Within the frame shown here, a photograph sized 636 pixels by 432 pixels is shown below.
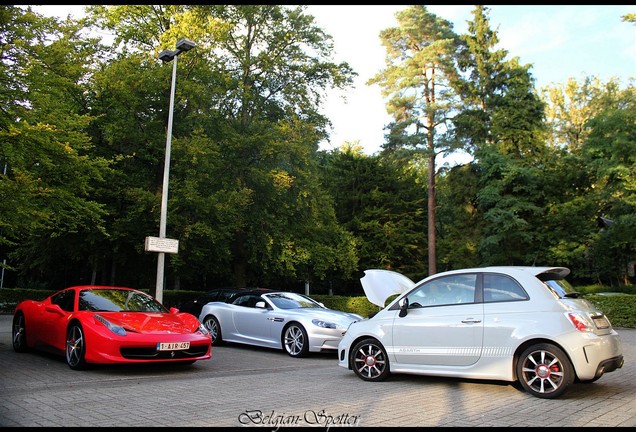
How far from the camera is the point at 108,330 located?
7.94 m

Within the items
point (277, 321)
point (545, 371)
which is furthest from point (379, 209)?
point (545, 371)

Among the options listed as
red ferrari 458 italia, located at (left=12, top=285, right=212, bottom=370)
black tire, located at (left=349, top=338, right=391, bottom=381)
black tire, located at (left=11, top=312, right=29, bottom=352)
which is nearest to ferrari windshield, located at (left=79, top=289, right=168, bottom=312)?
red ferrari 458 italia, located at (left=12, top=285, right=212, bottom=370)

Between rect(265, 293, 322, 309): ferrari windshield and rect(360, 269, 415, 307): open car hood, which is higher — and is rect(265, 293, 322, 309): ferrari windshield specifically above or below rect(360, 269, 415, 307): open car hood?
below

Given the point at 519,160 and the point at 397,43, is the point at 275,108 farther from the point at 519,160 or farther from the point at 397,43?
the point at 519,160

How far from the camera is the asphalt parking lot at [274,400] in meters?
5.16

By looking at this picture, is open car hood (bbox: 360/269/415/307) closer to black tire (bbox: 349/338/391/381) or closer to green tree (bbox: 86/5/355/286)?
black tire (bbox: 349/338/391/381)

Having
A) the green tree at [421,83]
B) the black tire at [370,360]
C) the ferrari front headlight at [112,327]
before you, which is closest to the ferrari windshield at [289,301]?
the black tire at [370,360]

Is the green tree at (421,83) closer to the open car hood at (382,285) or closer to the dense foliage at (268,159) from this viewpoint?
the dense foliage at (268,159)

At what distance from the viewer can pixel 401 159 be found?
3300 cm

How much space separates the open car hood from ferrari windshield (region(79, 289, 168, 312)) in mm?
4001

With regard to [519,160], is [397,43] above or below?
above

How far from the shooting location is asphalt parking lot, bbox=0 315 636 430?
516cm

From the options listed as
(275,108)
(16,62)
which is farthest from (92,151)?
(275,108)

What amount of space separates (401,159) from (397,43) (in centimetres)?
808
